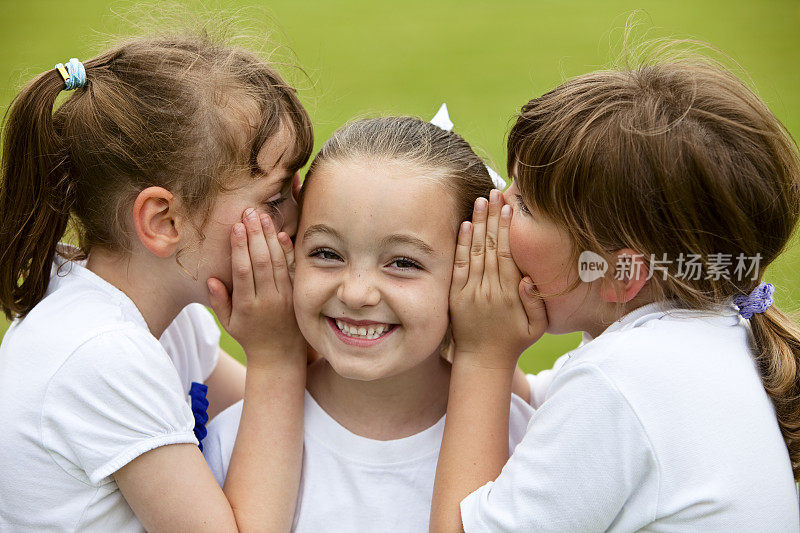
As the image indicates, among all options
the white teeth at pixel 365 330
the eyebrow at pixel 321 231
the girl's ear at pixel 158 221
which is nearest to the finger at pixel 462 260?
the white teeth at pixel 365 330

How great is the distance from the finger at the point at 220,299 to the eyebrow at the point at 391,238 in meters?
0.34

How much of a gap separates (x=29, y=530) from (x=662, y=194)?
5.75 feet

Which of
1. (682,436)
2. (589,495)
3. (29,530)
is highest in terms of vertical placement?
(682,436)

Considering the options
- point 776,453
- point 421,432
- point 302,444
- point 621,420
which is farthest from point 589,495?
point 302,444

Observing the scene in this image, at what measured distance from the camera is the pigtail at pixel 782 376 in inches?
82.1

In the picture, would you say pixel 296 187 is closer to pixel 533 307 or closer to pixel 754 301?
pixel 533 307

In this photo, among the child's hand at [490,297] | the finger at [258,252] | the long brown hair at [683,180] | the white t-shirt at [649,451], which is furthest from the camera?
the finger at [258,252]

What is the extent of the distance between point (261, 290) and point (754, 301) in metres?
1.29

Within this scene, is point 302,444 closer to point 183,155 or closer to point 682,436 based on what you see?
point 183,155

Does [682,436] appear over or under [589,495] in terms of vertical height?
over

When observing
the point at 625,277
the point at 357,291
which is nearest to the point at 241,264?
the point at 357,291

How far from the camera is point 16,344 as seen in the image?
2262 mm

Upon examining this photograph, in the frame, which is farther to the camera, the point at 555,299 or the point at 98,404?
the point at 555,299

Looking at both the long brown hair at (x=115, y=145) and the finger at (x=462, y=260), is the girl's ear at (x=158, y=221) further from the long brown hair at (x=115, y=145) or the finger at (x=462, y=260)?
the finger at (x=462, y=260)
